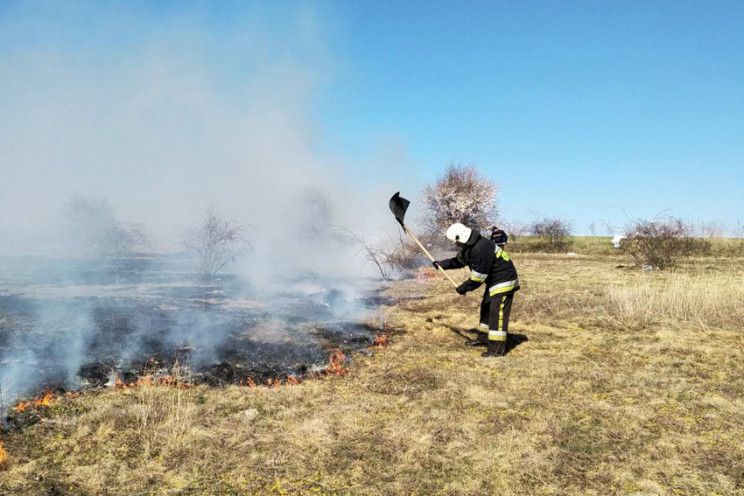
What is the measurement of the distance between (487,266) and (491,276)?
0.33 meters

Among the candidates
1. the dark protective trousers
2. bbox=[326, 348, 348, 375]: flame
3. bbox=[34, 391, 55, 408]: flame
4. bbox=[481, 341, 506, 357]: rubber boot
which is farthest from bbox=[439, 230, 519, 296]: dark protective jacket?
bbox=[34, 391, 55, 408]: flame

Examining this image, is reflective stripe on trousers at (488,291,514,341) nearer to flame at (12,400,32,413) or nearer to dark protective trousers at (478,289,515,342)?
dark protective trousers at (478,289,515,342)

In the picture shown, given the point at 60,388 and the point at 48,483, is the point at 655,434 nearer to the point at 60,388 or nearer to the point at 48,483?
the point at 48,483

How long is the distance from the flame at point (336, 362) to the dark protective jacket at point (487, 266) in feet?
7.29

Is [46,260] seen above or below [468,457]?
above

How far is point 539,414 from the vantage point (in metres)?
4.77

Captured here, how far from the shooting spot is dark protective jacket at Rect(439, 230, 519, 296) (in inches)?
265

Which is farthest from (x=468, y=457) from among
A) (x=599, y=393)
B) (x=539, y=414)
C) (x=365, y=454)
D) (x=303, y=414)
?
(x=599, y=393)

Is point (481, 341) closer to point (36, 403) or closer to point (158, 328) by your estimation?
point (158, 328)

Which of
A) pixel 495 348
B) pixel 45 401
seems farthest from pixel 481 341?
pixel 45 401

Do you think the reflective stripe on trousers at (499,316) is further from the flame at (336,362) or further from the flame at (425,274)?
the flame at (425,274)

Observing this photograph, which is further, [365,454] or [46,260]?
[46,260]

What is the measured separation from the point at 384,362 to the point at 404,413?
6.59 ft

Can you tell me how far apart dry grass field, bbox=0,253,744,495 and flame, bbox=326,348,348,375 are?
0.25m
